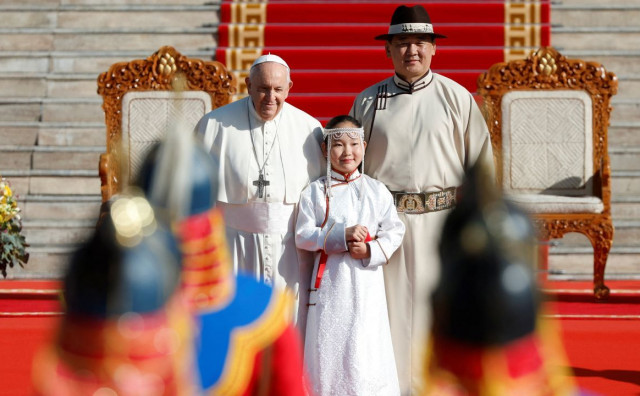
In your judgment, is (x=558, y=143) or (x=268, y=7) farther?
(x=268, y=7)

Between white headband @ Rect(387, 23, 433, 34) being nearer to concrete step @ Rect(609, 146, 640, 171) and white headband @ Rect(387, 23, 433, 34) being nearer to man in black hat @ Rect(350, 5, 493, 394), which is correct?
man in black hat @ Rect(350, 5, 493, 394)

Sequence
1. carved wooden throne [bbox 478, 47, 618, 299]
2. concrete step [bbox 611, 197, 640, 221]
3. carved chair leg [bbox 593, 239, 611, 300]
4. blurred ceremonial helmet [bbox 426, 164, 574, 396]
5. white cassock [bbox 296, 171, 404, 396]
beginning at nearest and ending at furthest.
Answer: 1. blurred ceremonial helmet [bbox 426, 164, 574, 396]
2. white cassock [bbox 296, 171, 404, 396]
3. carved chair leg [bbox 593, 239, 611, 300]
4. carved wooden throne [bbox 478, 47, 618, 299]
5. concrete step [bbox 611, 197, 640, 221]

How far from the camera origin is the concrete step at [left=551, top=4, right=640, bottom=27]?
9.28 metres

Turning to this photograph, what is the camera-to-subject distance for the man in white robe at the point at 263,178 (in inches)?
137

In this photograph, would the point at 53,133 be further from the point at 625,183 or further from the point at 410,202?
the point at 410,202

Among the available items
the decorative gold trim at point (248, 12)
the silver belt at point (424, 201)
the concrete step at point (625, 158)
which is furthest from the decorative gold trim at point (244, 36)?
the silver belt at point (424, 201)

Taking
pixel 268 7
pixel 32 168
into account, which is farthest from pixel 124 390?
Result: pixel 268 7

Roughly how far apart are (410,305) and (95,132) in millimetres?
5374

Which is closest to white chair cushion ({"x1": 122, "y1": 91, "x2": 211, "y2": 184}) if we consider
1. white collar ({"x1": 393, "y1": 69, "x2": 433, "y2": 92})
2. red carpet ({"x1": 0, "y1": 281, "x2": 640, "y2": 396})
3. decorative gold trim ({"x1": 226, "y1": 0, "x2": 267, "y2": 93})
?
red carpet ({"x1": 0, "y1": 281, "x2": 640, "y2": 396})

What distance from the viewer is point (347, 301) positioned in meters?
3.59

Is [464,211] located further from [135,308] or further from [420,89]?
[420,89]

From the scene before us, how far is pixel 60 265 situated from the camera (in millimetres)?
865

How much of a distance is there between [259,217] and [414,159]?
0.67 metres

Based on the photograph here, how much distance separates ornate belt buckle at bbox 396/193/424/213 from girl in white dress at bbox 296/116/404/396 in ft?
0.47
